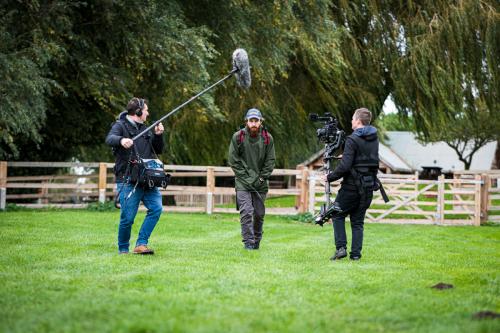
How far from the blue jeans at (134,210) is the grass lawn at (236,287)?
0.33 m

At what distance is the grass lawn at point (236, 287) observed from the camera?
5043 millimetres

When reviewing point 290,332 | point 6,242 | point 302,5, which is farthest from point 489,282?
point 302,5

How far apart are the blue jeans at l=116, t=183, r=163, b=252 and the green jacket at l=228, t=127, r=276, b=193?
1505 mm

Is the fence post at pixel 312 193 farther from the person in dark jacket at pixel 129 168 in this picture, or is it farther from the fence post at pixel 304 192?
Result: the person in dark jacket at pixel 129 168

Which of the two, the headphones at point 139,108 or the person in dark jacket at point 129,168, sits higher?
the headphones at point 139,108

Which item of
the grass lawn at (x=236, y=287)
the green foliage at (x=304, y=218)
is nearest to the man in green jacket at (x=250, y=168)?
the grass lawn at (x=236, y=287)

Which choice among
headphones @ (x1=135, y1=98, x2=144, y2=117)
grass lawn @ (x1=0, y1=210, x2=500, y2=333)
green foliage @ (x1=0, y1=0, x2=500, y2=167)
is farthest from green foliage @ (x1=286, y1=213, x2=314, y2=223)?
headphones @ (x1=135, y1=98, x2=144, y2=117)

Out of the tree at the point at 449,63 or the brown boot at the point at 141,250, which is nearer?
the brown boot at the point at 141,250

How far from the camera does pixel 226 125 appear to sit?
75.3ft

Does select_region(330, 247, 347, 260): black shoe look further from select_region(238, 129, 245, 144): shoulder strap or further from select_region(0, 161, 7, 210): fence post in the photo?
select_region(0, 161, 7, 210): fence post

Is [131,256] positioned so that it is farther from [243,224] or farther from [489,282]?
[489,282]

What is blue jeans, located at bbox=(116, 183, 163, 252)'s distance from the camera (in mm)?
8891

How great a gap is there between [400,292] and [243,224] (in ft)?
13.0

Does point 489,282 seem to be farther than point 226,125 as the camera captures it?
No
